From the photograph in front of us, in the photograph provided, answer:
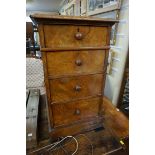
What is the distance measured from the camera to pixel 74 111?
916 mm

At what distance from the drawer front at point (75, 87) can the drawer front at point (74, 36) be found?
0.21 m

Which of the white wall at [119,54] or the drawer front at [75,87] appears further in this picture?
the white wall at [119,54]

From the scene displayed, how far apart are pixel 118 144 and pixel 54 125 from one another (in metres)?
0.45

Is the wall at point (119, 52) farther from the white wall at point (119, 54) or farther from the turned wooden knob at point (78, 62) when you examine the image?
the turned wooden knob at point (78, 62)

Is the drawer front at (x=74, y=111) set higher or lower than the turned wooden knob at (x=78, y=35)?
lower

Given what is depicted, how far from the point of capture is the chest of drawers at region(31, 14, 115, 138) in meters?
0.67

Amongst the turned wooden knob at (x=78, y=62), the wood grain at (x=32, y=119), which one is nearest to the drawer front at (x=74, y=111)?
the wood grain at (x=32, y=119)

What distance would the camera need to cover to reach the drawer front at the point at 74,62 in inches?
28.6

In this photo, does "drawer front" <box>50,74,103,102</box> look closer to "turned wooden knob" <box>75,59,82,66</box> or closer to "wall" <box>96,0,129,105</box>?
"turned wooden knob" <box>75,59,82,66</box>

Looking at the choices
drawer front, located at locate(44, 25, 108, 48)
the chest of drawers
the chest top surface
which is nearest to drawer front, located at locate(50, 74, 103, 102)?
the chest of drawers

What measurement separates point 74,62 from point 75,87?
6.7 inches
